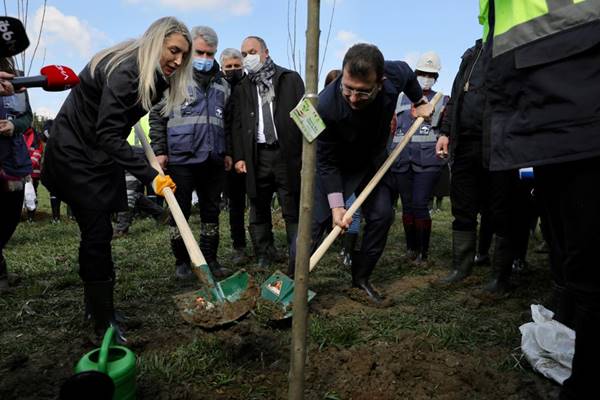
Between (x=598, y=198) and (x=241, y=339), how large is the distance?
6.31 feet

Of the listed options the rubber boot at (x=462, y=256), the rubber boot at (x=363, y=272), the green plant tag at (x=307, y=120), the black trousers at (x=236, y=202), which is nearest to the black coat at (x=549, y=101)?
the green plant tag at (x=307, y=120)

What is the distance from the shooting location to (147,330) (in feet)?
10.2

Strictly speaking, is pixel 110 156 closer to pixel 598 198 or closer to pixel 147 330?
pixel 147 330

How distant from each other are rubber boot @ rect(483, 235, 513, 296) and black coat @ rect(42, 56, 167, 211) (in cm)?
262

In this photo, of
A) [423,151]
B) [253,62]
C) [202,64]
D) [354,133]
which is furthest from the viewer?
[423,151]

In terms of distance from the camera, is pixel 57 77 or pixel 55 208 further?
pixel 55 208

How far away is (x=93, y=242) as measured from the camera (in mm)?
2803

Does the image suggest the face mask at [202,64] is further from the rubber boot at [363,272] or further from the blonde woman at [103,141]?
the rubber boot at [363,272]

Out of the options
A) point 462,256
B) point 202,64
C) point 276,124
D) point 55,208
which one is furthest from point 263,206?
point 55,208

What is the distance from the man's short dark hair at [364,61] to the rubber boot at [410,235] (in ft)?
8.59

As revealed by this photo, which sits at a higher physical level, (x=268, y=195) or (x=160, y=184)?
(x=160, y=184)

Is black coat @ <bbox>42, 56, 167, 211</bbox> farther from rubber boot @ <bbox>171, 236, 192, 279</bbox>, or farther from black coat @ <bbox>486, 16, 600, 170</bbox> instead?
black coat @ <bbox>486, 16, 600, 170</bbox>

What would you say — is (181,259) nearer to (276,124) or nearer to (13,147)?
(276,124)

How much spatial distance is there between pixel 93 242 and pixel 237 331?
0.99m
